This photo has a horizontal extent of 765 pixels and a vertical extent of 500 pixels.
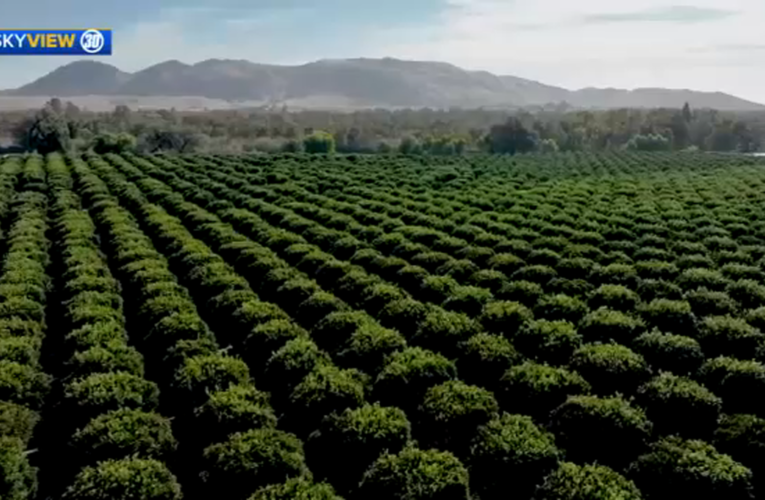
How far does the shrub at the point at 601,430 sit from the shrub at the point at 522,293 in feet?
20.3

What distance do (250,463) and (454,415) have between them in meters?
3.12

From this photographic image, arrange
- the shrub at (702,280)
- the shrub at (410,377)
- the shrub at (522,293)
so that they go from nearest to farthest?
the shrub at (410,377) < the shrub at (522,293) < the shrub at (702,280)

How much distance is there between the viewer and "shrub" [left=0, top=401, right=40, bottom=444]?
12.2 m

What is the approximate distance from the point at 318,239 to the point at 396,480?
1612 cm

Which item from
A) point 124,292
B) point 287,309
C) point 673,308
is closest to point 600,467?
point 673,308

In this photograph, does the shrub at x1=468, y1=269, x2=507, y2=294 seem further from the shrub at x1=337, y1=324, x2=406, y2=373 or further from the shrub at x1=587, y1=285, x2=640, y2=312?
the shrub at x1=337, y1=324, x2=406, y2=373

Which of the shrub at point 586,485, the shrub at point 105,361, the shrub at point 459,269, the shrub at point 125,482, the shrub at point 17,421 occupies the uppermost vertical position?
the shrub at point 459,269

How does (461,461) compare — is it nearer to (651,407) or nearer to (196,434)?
(651,407)

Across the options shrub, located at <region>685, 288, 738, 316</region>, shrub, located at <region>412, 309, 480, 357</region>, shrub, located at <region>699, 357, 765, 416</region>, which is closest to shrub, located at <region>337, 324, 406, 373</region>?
shrub, located at <region>412, 309, 480, 357</region>

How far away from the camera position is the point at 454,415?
1191cm

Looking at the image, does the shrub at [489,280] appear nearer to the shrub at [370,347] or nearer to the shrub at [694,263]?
the shrub at [370,347]

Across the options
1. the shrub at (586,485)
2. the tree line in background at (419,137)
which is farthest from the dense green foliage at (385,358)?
the tree line in background at (419,137)

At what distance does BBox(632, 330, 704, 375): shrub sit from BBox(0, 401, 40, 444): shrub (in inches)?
408

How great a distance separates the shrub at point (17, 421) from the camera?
39.9 ft
